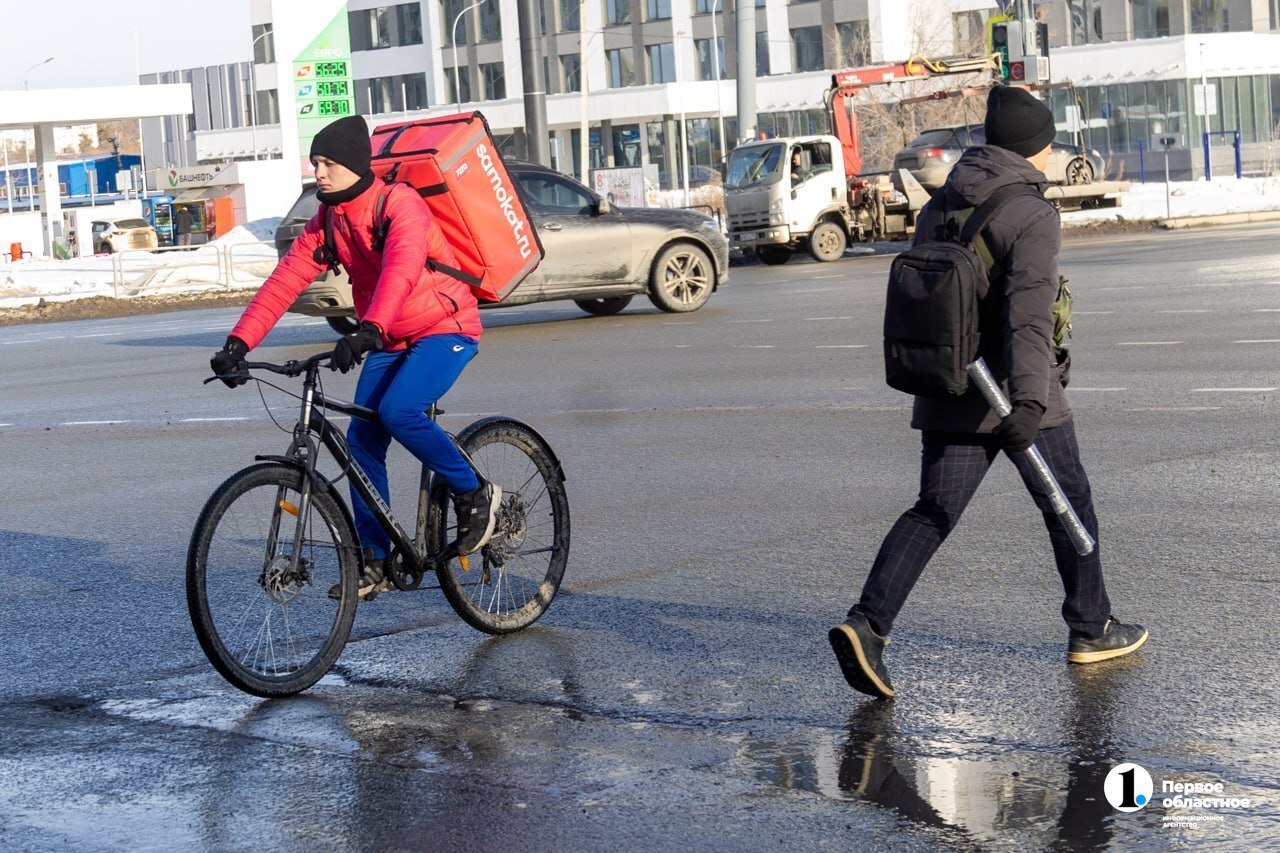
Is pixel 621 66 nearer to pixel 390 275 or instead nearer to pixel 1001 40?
pixel 1001 40

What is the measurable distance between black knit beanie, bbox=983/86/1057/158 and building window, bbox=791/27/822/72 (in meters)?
77.0

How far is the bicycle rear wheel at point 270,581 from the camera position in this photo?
5.43 metres

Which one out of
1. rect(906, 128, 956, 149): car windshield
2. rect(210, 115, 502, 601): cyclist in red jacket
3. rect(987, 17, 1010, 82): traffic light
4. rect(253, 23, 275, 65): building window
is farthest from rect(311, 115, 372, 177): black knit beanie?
rect(253, 23, 275, 65): building window

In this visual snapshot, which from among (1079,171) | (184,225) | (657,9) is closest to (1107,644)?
(1079,171)

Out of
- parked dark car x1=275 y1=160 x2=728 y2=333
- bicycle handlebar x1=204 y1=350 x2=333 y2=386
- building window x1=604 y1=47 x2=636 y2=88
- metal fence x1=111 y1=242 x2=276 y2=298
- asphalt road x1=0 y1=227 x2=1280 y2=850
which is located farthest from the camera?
building window x1=604 y1=47 x2=636 y2=88

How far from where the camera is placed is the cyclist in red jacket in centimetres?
575

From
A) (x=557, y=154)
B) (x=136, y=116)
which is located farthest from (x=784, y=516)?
(x=557, y=154)

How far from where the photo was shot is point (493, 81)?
303 feet

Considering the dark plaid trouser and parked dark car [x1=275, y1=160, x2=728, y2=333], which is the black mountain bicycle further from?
parked dark car [x1=275, y1=160, x2=728, y2=333]

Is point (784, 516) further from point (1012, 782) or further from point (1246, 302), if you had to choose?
point (1246, 302)

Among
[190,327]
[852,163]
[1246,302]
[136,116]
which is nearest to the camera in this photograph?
[1246,302]

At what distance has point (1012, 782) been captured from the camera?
14.4 ft

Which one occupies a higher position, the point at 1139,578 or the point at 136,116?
the point at 136,116

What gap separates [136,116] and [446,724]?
214ft
